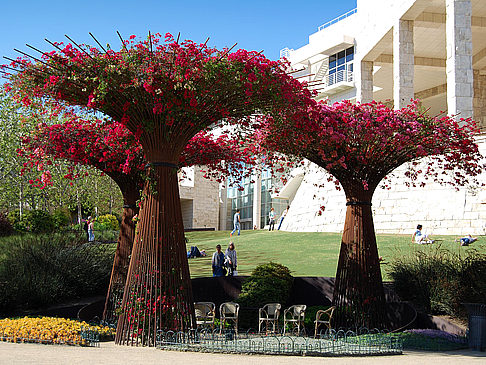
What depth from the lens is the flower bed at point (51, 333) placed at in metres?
8.05

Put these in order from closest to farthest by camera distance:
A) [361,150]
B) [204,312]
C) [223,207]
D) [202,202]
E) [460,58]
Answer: [204,312] < [361,150] < [460,58] < [202,202] < [223,207]

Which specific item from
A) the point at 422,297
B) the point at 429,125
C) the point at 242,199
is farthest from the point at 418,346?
the point at 242,199

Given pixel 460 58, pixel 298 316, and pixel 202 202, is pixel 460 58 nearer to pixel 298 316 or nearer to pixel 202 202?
pixel 298 316

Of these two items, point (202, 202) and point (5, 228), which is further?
point (202, 202)

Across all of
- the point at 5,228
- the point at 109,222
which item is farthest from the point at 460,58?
the point at 109,222

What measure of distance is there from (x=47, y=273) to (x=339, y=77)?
1249 inches

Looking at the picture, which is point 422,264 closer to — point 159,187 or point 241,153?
point 241,153

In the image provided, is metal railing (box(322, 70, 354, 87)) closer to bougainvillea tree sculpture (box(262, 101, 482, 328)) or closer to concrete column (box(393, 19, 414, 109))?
concrete column (box(393, 19, 414, 109))

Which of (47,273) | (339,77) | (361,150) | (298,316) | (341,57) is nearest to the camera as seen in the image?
(298,316)

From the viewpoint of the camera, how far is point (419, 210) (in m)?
23.0

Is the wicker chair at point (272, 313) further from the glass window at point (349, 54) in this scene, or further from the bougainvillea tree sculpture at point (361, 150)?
the glass window at point (349, 54)

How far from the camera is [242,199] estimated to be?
176 feet

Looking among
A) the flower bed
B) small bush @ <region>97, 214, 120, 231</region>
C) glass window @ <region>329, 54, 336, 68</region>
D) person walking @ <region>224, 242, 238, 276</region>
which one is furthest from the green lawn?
glass window @ <region>329, 54, 336, 68</region>

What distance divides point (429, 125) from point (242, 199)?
144 feet
